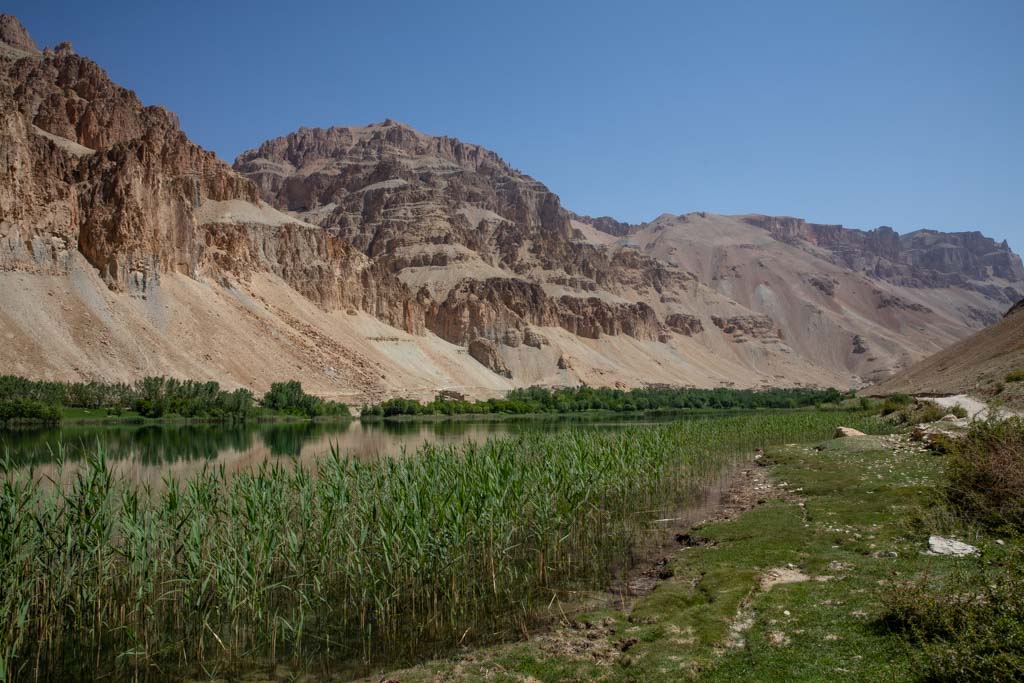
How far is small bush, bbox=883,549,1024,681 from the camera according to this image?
246 inches

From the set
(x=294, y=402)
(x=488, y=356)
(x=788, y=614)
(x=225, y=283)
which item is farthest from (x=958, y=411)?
(x=488, y=356)

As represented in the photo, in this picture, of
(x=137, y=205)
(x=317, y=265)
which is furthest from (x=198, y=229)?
(x=317, y=265)

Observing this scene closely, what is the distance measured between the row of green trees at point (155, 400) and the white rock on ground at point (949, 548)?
193ft

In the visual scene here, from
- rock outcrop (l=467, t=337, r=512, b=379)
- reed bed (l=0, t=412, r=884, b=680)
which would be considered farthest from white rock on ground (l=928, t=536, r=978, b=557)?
rock outcrop (l=467, t=337, r=512, b=379)

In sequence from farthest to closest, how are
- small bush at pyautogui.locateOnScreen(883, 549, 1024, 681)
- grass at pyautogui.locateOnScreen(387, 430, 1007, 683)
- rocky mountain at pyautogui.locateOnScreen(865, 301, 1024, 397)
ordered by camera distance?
1. rocky mountain at pyautogui.locateOnScreen(865, 301, 1024, 397)
2. grass at pyautogui.locateOnScreen(387, 430, 1007, 683)
3. small bush at pyautogui.locateOnScreen(883, 549, 1024, 681)

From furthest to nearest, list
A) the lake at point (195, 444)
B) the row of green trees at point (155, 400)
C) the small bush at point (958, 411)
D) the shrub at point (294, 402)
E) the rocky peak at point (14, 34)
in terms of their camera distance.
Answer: the rocky peak at point (14, 34) < the shrub at point (294, 402) < the row of green trees at point (155, 400) < the lake at point (195, 444) < the small bush at point (958, 411)

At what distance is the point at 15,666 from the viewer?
371 inches

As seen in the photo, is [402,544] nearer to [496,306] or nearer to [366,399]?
[366,399]

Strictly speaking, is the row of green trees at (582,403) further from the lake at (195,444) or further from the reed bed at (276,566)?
the reed bed at (276,566)

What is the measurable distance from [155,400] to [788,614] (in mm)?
66383

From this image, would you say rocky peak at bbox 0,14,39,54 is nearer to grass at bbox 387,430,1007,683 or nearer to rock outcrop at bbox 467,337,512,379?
rock outcrop at bbox 467,337,512,379

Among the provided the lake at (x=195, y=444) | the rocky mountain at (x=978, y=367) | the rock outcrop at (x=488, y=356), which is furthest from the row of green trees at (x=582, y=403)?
the rocky mountain at (x=978, y=367)

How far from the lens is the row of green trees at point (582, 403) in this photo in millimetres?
86188

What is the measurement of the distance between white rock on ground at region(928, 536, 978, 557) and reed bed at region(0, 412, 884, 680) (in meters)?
5.83
